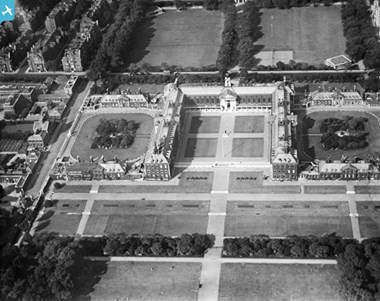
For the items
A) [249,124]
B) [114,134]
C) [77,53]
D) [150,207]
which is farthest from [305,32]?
[150,207]

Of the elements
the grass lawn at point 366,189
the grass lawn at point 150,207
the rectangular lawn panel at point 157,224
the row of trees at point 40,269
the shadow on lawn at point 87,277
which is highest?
the row of trees at point 40,269

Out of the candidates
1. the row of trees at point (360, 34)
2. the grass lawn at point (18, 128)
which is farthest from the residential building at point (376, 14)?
the grass lawn at point (18, 128)

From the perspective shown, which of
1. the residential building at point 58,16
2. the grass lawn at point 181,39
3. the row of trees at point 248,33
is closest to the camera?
the row of trees at point 248,33

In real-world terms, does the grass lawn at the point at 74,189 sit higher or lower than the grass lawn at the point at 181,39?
higher

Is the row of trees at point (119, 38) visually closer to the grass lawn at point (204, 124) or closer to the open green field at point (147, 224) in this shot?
the grass lawn at point (204, 124)

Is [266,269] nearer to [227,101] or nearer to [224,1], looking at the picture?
[227,101]

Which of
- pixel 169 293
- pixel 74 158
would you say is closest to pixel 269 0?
pixel 74 158

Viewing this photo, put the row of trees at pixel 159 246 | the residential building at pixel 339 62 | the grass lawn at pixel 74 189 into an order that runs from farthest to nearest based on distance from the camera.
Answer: the residential building at pixel 339 62, the grass lawn at pixel 74 189, the row of trees at pixel 159 246

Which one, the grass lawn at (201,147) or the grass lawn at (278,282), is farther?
the grass lawn at (201,147)
